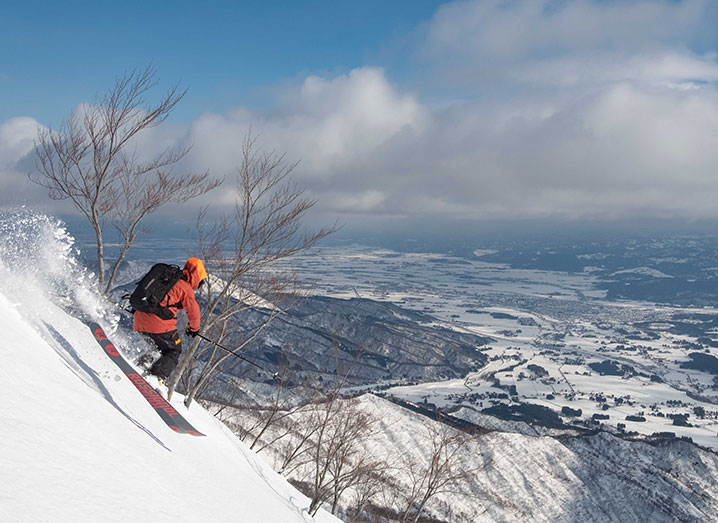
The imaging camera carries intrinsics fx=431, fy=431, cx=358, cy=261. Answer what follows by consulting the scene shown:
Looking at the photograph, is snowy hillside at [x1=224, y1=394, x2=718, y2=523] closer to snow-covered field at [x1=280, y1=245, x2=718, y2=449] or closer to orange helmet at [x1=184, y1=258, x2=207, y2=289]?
snow-covered field at [x1=280, y1=245, x2=718, y2=449]

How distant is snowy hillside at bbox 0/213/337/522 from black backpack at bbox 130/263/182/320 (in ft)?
4.30

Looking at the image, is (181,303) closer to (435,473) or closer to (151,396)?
(151,396)

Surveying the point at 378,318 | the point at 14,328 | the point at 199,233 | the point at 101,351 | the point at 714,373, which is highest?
the point at 199,233

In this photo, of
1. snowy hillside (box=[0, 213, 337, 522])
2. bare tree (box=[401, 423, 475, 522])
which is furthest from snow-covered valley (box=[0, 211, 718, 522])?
bare tree (box=[401, 423, 475, 522])

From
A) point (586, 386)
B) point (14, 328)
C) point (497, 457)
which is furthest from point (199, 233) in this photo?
point (586, 386)

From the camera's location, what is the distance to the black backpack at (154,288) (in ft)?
25.7

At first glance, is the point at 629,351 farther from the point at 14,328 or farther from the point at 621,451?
the point at 14,328

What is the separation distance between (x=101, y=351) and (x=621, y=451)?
5849 cm

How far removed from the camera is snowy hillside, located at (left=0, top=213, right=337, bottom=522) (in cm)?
316

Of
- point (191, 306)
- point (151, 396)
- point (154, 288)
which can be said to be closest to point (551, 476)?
point (151, 396)

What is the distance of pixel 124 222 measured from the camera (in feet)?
48.8

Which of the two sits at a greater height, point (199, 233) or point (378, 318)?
point (199, 233)

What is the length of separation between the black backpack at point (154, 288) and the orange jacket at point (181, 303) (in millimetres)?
114

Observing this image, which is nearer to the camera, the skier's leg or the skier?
the skier
